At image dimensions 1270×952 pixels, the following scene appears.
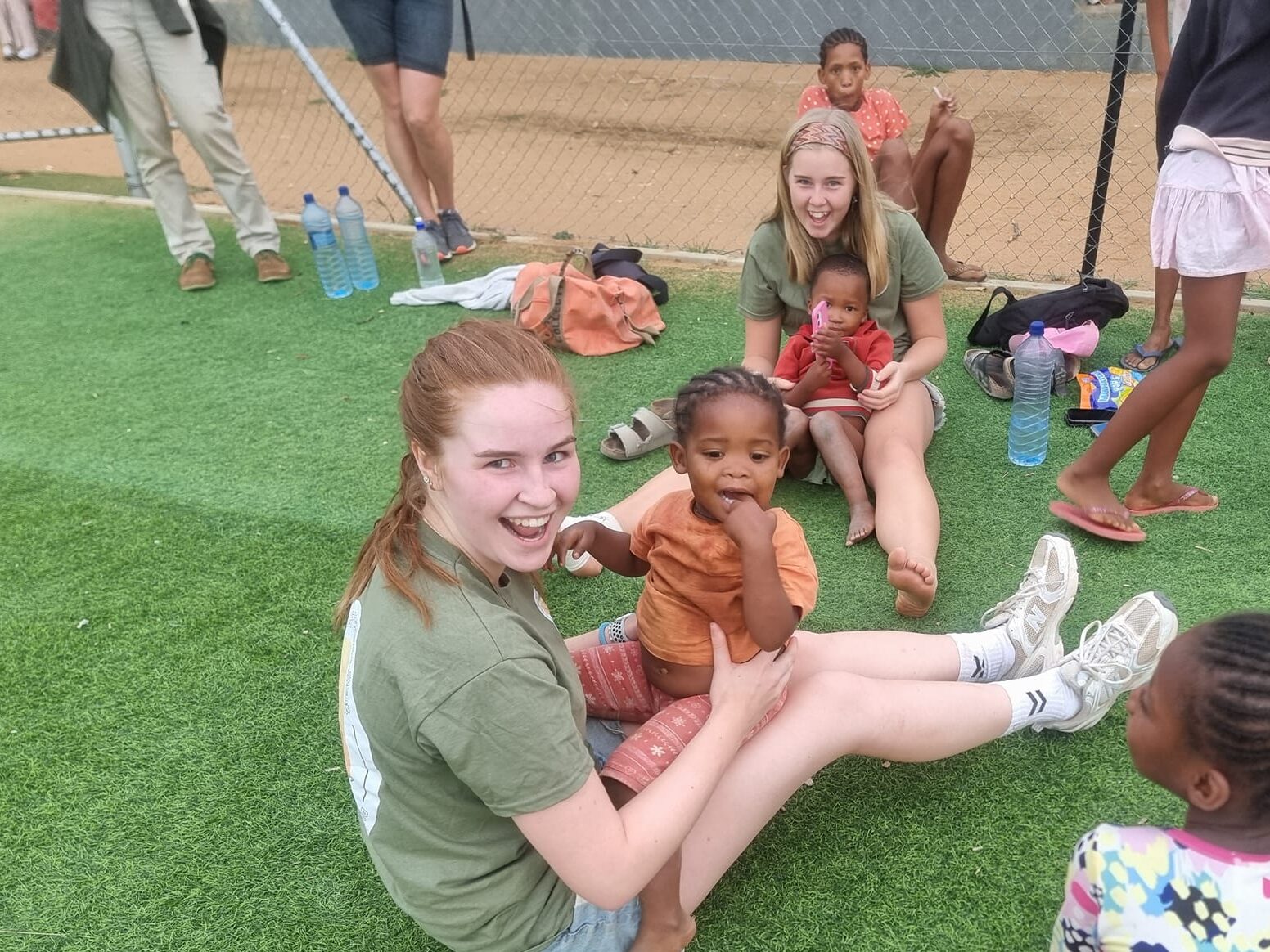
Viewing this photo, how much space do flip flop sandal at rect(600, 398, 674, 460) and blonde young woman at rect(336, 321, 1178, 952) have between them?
181cm

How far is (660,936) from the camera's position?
1768mm

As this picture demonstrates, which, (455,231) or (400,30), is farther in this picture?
(455,231)

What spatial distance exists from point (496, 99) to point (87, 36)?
271 inches

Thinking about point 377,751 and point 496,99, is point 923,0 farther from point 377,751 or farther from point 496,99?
point 377,751

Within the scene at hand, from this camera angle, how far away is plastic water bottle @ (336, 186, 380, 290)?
18.0 ft

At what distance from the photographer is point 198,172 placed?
882 centimetres

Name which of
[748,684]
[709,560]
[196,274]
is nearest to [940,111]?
[709,560]

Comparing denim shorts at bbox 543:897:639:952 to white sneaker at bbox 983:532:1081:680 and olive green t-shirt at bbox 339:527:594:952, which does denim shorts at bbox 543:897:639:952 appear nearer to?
olive green t-shirt at bbox 339:527:594:952

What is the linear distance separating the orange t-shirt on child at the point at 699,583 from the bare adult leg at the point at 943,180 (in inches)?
120

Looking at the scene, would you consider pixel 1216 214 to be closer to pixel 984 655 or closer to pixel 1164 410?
pixel 1164 410

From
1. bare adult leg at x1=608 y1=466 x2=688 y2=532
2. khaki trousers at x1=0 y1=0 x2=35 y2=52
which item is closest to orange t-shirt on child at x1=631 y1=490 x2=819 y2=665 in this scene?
bare adult leg at x1=608 y1=466 x2=688 y2=532

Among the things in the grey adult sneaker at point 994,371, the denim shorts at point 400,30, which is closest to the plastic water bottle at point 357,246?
the denim shorts at point 400,30

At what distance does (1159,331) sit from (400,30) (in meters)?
3.86

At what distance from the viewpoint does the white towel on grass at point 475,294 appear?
5086 millimetres
